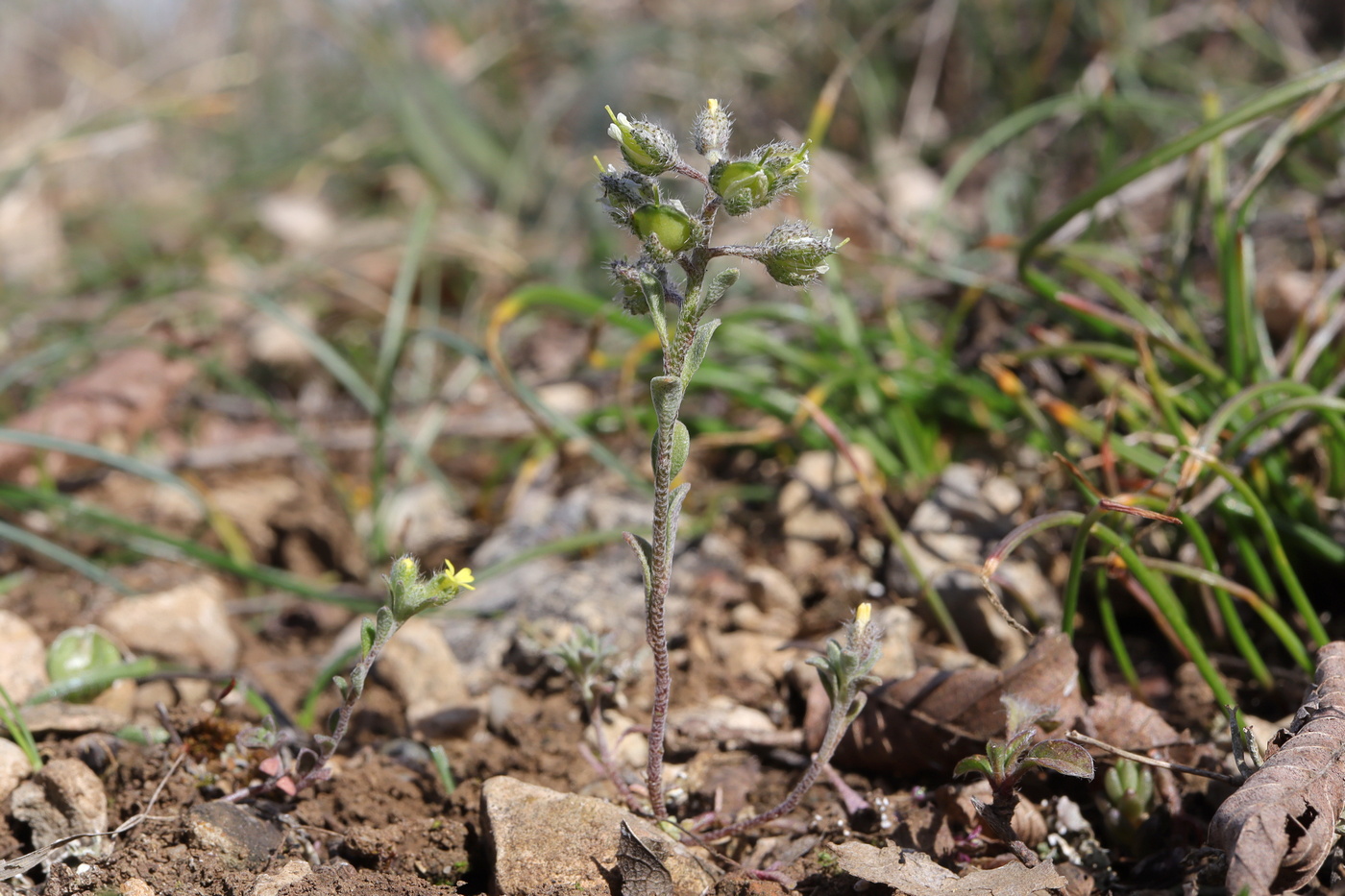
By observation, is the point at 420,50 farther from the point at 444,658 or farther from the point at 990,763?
the point at 990,763

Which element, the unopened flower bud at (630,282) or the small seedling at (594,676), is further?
the small seedling at (594,676)

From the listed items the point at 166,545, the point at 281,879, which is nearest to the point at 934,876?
the point at 281,879

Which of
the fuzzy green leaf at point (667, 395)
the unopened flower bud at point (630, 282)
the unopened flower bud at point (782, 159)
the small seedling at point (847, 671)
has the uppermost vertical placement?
the unopened flower bud at point (782, 159)

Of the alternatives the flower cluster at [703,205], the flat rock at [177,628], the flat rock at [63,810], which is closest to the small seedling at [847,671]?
the flower cluster at [703,205]

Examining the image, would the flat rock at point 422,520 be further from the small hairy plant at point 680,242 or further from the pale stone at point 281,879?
the small hairy plant at point 680,242

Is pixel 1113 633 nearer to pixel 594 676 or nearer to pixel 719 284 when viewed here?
pixel 594 676

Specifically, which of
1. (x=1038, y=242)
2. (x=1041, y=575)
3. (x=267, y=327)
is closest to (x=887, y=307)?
(x=1038, y=242)

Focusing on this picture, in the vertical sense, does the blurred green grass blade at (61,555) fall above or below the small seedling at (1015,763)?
above

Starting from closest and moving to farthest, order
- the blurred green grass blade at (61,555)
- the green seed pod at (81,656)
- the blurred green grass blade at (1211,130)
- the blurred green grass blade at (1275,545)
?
the blurred green grass blade at (1275,545) < the green seed pod at (81,656) < the blurred green grass blade at (1211,130) < the blurred green grass blade at (61,555)

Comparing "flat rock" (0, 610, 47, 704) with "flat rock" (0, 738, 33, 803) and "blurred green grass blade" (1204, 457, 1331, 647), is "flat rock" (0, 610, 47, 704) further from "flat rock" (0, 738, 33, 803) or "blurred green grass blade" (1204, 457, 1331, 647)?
"blurred green grass blade" (1204, 457, 1331, 647)
